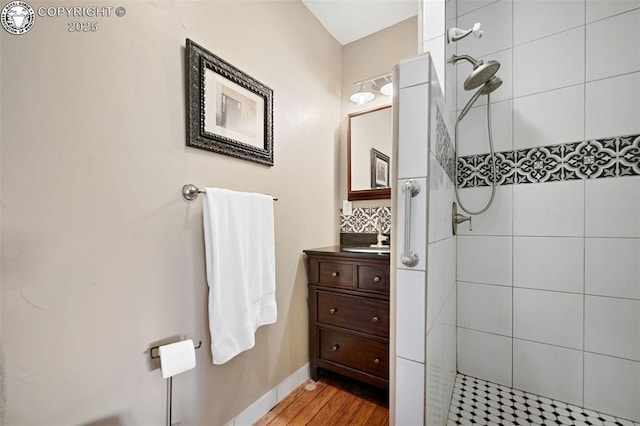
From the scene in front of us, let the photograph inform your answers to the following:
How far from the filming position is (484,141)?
1.57 meters

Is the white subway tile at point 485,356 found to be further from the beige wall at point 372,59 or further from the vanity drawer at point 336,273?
the beige wall at point 372,59

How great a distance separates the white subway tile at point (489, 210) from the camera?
1.49 meters

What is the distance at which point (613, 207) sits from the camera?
1.25m

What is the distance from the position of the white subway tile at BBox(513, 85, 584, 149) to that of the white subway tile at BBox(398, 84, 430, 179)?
1037 millimetres

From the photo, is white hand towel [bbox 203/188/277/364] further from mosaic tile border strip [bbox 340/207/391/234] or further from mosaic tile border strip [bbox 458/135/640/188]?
mosaic tile border strip [bbox 458/135/640/188]

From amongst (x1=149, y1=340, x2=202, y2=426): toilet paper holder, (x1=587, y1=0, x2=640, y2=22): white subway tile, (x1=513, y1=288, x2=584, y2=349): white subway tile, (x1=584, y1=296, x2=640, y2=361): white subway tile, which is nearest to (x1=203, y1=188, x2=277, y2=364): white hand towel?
(x1=149, y1=340, x2=202, y2=426): toilet paper holder

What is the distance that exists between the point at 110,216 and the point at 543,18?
2.31 meters

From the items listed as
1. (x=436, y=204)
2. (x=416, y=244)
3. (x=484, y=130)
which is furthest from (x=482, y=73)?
(x=416, y=244)

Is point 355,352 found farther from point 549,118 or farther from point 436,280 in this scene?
point 549,118

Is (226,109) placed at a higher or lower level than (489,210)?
higher

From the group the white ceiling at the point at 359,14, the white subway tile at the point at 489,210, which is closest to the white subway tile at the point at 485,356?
the white subway tile at the point at 489,210

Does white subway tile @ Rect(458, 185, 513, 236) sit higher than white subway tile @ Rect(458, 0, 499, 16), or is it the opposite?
white subway tile @ Rect(458, 0, 499, 16)

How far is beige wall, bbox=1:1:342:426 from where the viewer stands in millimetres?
726

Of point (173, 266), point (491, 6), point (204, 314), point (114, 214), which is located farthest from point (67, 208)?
point (491, 6)
